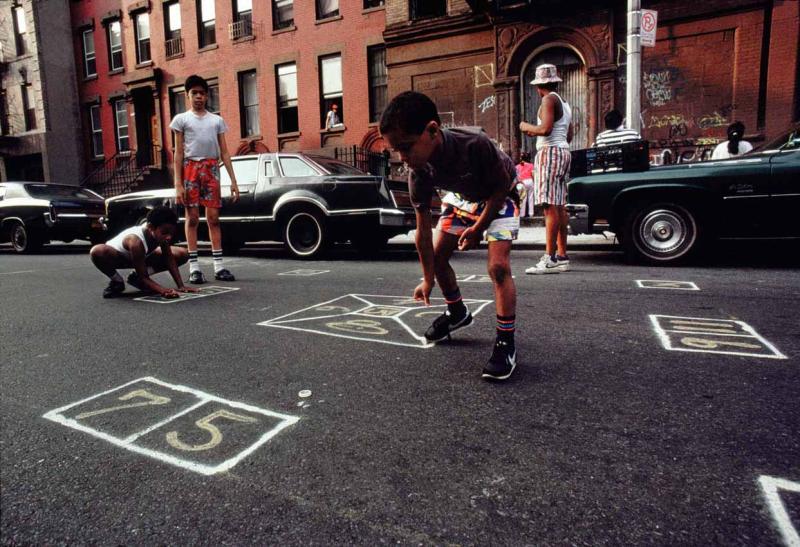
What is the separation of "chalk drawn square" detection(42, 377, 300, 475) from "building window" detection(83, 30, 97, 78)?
2593 centimetres

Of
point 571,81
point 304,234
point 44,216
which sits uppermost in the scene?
point 571,81

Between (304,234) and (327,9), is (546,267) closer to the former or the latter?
(304,234)

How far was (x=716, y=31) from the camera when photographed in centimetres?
1135

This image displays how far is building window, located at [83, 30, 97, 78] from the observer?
23.0 meters

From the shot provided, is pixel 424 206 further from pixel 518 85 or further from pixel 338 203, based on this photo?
pixel 518 85

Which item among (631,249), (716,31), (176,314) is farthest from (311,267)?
(716,31)

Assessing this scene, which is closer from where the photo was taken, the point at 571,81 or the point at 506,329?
the point at 506,329

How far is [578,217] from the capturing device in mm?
6562

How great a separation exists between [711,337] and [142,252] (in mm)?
4643

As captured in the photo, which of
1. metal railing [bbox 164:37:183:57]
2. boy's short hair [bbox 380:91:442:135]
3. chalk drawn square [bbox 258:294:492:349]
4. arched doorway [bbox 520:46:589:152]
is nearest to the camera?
boy's short hair [bbox 380:91:442:135]

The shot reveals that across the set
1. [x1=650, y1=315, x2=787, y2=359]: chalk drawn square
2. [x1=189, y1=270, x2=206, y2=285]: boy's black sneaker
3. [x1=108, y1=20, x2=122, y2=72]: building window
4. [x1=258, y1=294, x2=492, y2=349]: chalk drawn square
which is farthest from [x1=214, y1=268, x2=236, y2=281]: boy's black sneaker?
[x1=108, y1=20, x2=122, y2=72]: building window

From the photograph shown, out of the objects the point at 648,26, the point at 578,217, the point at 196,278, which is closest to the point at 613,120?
the point at 578,217

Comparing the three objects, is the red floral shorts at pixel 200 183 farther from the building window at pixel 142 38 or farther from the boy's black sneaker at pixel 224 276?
the building window at pixel 142 38

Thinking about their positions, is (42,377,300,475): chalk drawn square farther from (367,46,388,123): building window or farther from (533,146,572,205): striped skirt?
(367,46,388,123): building window
